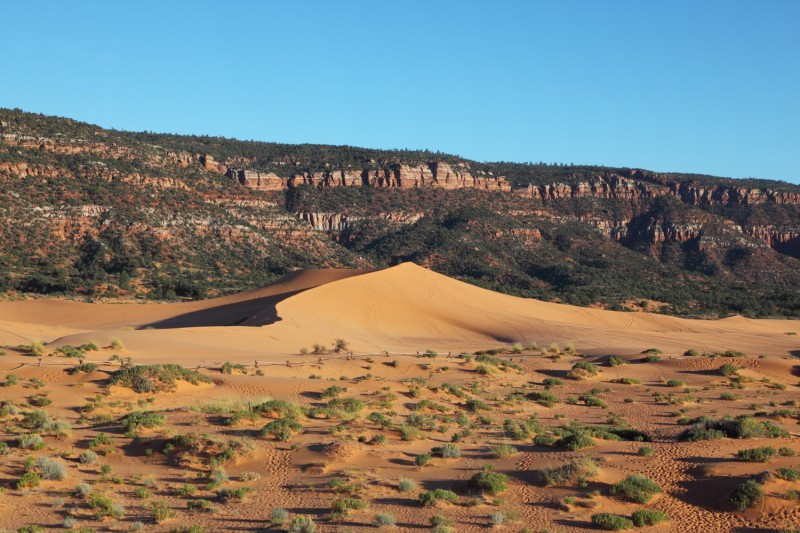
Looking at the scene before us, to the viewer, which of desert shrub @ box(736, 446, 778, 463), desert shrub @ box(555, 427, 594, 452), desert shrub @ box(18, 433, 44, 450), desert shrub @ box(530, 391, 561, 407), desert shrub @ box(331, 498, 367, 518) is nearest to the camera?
desert shrub @ box(331, 498, 367, 518)

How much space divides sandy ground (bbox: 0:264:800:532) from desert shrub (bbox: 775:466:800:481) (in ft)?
0.55

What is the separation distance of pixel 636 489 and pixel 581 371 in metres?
16.6

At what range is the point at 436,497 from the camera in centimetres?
1156

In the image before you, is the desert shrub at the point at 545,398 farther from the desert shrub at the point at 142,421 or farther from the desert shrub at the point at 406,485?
the desert shrub at the point at 142,421

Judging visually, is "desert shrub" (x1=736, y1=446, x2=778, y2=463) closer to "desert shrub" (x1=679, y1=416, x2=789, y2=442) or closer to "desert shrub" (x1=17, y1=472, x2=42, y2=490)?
"desert shrub" (x1=679, y1=416, x2=789, y2=442)

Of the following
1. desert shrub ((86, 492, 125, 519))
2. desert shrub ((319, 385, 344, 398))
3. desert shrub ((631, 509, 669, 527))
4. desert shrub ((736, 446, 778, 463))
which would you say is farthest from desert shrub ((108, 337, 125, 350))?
desert shrub ((736, 446, 778, 463))

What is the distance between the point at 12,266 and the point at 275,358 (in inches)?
1701

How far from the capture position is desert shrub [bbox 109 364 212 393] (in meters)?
19.9

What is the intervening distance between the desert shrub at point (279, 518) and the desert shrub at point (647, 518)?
16.9 ft

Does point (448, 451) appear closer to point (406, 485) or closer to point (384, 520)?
point (406, 485)

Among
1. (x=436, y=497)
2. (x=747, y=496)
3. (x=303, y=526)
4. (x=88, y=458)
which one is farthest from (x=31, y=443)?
(x=747, y=496)

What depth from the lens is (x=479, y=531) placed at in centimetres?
1048

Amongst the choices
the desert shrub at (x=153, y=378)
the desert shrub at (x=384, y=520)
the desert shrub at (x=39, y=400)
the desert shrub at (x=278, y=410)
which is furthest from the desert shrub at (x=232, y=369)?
the desert shrub at (x=384, y=520)

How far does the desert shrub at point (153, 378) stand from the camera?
19.9 meters
